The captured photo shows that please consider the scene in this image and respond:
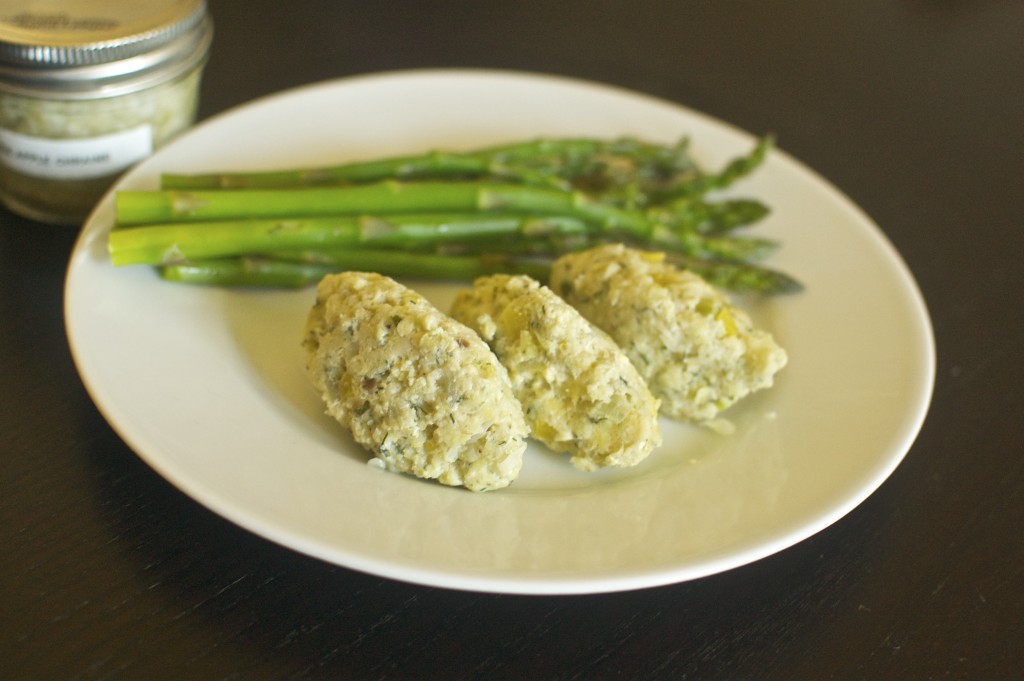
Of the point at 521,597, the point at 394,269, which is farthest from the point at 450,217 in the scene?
the point at 521,597

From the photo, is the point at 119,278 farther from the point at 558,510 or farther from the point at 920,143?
the point at 920,143

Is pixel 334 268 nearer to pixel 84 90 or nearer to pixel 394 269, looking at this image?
pixel 394 269

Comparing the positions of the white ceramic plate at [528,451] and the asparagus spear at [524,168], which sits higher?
the asparagus spear at [524,168]

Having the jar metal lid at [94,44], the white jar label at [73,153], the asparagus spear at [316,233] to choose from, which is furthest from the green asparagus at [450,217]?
the jar metal lid at [94,44]

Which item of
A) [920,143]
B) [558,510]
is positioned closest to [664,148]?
[920,143]

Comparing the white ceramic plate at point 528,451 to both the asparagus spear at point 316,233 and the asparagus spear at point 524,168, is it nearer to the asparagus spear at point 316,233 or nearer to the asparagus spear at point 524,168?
the asparagus spear at point 316,233
